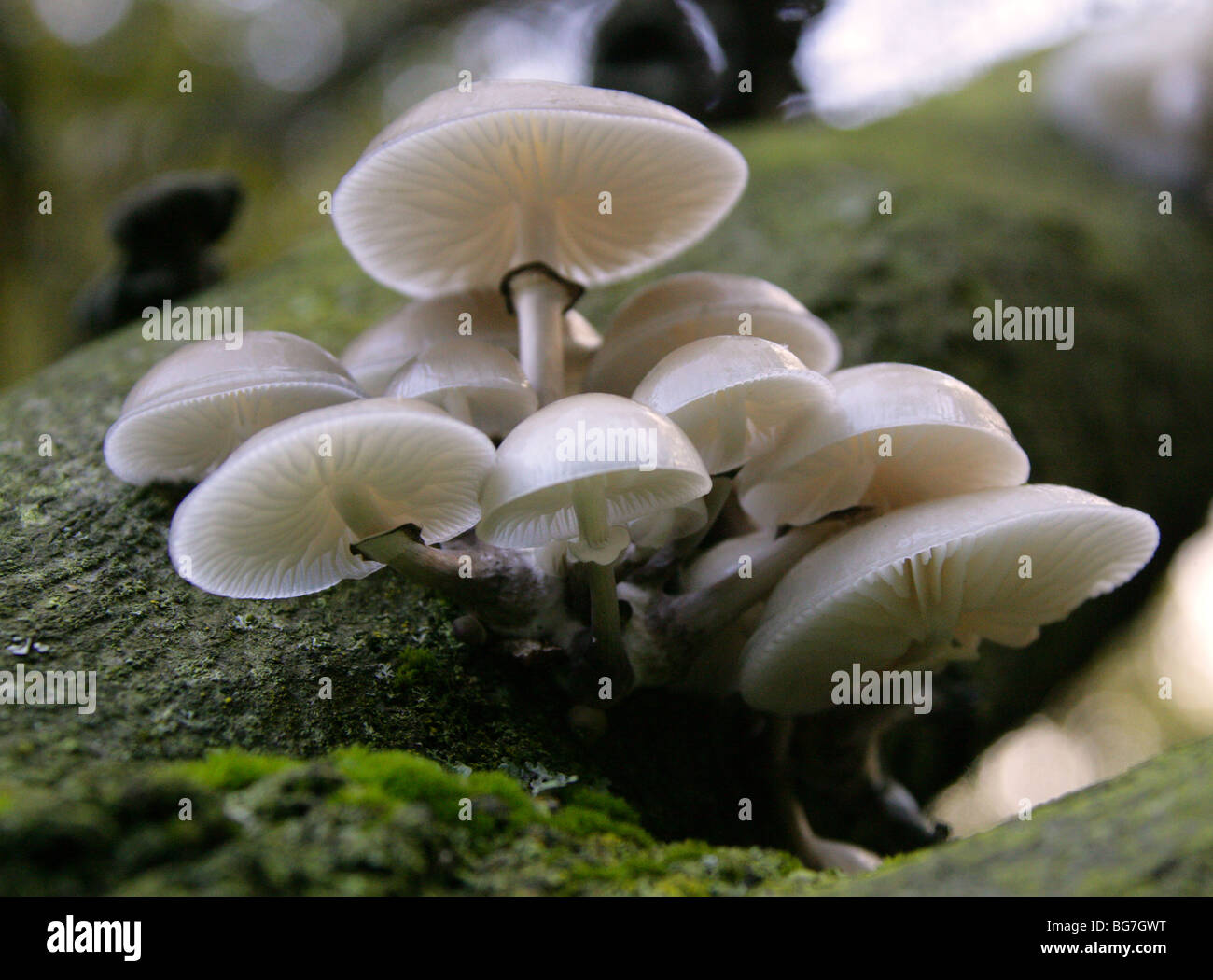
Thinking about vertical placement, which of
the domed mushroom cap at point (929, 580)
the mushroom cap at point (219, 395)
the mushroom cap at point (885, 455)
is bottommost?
the domed mushroom cap at point (929, 580)

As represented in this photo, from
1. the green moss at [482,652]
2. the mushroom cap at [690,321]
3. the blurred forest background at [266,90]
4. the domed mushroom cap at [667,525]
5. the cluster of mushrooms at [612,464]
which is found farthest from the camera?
the blurred forest background at [266,90]

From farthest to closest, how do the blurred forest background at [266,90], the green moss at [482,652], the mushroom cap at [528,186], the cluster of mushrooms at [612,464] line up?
the blurred forest background at [266,90] → the mushroom cap at [528,186] → the cluster of mushrooms at [612,464] → the green moss at [482,652]

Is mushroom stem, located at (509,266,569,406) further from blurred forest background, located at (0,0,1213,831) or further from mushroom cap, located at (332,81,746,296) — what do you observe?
blurred forest background, located at (0,0,1213,831)

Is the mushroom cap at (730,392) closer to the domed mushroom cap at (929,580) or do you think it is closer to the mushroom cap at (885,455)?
the mushroom cap at (885,455)

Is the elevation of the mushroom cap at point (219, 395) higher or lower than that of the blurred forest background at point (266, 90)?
lower

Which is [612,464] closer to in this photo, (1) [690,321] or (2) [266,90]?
(1) [690,321]

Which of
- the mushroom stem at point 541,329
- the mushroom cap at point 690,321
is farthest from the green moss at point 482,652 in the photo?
the mushroom cap at point 690,321
